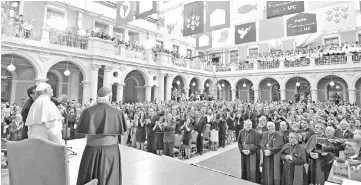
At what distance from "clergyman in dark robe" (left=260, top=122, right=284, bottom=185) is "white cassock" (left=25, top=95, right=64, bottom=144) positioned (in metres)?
4.56

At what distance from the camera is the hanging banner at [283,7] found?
7642 mm

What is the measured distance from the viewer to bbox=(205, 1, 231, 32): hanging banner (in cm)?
884

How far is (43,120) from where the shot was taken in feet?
11.1

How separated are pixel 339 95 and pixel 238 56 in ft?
42.2

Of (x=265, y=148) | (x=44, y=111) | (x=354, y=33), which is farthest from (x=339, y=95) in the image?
(x=44, y=111)

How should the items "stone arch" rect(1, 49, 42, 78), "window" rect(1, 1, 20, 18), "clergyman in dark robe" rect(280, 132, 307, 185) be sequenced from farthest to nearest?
"window" rect(1, 1, 20, 18), "stone arch" rect(1, 49, 42, 78), "clergyman in dark robe" rect(280, 132, 307, 185)

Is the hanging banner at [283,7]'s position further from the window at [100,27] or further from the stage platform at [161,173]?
the window at [100,27]

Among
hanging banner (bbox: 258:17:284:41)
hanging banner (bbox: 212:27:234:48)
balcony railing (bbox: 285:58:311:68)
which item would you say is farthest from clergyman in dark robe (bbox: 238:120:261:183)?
balcony railing (bbox: 285:58:311:68)

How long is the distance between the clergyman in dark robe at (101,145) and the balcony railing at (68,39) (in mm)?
12403

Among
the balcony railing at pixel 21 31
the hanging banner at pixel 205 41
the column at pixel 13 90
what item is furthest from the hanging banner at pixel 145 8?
the column at pixel 13 90

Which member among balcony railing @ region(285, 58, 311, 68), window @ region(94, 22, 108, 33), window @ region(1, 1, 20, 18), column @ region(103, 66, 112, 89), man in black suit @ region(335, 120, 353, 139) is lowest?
man in black suit @ region(335, 120, 353, 139)

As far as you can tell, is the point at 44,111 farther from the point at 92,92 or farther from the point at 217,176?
the point at 92,92

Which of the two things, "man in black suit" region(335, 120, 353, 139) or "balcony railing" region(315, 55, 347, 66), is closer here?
"man in black suit" region(335, 120, 353, 139)

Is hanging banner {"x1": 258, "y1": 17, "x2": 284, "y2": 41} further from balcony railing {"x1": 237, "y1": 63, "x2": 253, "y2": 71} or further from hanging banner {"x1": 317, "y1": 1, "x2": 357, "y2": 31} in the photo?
balcony railing {"x1": 237, "y1": 63, "x2": 253, "y2": 71}
